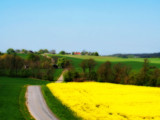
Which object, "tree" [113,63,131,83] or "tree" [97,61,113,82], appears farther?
"tree" [97,61,113,82]

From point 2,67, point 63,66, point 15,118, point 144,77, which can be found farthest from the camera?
point 63,66

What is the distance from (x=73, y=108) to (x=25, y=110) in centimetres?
481

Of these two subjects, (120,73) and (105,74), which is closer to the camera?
(120,73)

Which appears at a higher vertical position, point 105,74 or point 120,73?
point 120,73

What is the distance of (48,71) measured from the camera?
283 ft

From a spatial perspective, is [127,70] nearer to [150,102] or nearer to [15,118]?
[150,102]

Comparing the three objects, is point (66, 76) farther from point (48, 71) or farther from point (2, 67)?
point (2, 67)

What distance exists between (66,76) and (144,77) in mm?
25452

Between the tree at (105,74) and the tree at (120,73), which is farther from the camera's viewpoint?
the tree at (105,74)

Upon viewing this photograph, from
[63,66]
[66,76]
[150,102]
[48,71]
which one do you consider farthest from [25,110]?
[63,66]

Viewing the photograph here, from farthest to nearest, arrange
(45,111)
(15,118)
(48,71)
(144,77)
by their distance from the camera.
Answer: (48,71) < (144,77) < (45,111) < (15,118)

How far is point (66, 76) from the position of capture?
7906cm

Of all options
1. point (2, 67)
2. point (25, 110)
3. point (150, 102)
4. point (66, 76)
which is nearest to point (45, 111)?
point (25, 110)

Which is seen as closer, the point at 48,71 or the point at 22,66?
the point at 48,71
